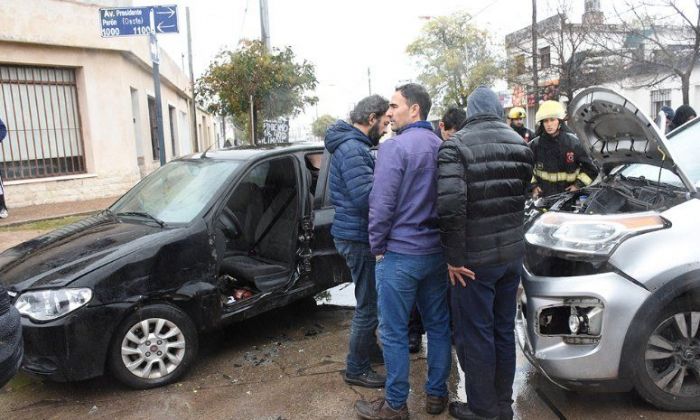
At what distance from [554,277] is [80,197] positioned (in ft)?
39.9

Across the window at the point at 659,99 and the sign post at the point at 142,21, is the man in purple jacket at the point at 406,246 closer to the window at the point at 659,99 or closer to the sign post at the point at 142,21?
the sign post at the point at 142,21

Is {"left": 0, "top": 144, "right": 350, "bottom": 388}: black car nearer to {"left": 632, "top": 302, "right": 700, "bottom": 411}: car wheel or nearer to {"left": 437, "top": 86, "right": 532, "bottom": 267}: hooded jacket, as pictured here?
{"left": 437, "top": 86, "right": 532, "bottom": 267}: hooded jacket

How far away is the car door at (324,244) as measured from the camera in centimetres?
450

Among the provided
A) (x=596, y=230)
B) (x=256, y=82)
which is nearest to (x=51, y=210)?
(x=256, y=82)

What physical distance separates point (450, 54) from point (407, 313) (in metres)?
41.1

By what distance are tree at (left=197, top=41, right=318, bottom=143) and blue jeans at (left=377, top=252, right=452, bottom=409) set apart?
415 inches

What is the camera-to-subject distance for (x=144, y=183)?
16.0 ft

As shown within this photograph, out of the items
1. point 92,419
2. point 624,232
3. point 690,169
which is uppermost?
point 690,169

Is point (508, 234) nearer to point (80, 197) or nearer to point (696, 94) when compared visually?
point (80, 197)

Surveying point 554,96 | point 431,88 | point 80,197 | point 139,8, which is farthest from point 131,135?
point 431,88

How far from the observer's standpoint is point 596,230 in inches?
116

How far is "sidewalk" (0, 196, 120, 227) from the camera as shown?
10139mm

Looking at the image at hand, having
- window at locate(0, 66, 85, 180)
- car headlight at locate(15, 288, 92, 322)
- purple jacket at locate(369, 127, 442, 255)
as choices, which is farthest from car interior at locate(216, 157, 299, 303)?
window at locate(0, 66, 85, 180)

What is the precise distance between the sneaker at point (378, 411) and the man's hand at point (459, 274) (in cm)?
82
